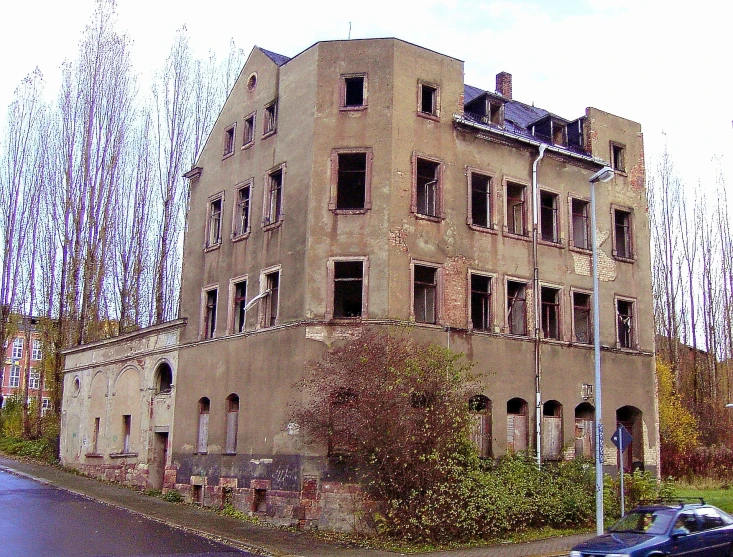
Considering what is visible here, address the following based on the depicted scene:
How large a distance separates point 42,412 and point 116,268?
10.9 metres

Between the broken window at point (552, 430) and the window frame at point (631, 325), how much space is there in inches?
154

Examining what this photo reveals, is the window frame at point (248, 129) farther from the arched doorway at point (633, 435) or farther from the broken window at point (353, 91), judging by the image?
the arched doorway at point (633, 435)

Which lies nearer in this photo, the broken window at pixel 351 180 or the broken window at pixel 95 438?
the broken window at pixel 351 180

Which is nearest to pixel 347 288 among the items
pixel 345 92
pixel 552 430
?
pixel 345 92

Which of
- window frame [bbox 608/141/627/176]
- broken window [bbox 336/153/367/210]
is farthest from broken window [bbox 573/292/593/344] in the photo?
broken window [bbox 336/153/367/210]

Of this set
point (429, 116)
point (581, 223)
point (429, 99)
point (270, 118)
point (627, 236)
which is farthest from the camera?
point (627, 236)

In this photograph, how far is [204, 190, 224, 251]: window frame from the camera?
2931cm

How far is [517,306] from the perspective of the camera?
26.8 meters

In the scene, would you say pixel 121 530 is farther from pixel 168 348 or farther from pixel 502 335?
pixel 502 335

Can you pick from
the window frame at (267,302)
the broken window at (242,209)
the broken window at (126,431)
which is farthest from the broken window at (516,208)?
the broken window at (126,431)

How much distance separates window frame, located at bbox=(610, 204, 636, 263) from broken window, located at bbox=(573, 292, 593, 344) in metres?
2.23

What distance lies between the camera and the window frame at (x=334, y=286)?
23.5 meters

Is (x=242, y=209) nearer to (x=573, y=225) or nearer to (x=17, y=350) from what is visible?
(x=573, y=225)

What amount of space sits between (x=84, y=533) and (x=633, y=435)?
61.8 ft
